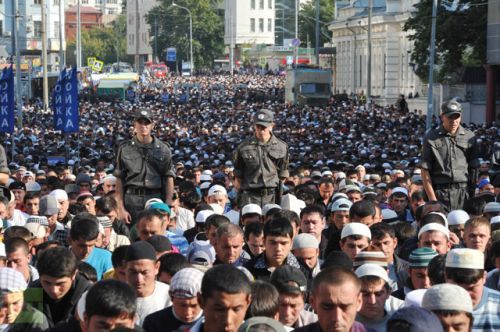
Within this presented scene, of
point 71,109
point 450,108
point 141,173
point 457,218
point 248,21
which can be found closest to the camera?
point 457,218

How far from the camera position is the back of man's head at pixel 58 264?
32.3 ft

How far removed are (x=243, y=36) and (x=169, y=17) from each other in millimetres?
8346

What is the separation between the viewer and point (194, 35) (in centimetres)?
15925

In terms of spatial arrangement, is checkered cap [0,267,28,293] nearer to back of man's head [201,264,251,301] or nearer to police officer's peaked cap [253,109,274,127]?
back of man's head [201,264,251,301]

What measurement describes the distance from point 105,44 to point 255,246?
563ft

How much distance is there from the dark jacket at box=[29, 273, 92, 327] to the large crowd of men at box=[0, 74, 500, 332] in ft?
0.04

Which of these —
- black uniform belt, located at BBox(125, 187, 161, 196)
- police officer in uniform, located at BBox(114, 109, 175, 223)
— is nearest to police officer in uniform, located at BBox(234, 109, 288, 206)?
police officer in uniform, located at BBox(114, 109, 175, 223)

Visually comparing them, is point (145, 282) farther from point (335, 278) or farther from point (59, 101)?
point (59, 101)

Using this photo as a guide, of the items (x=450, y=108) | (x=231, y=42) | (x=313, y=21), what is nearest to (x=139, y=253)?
(x=450, y=108)

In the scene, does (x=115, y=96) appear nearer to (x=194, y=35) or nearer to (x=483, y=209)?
(x=194, y=35)

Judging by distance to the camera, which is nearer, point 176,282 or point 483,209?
point 176,282

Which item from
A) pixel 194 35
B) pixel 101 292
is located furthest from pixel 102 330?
pixel 194 35

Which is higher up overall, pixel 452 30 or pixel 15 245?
pixel 452 30

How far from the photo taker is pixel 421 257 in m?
10.6
